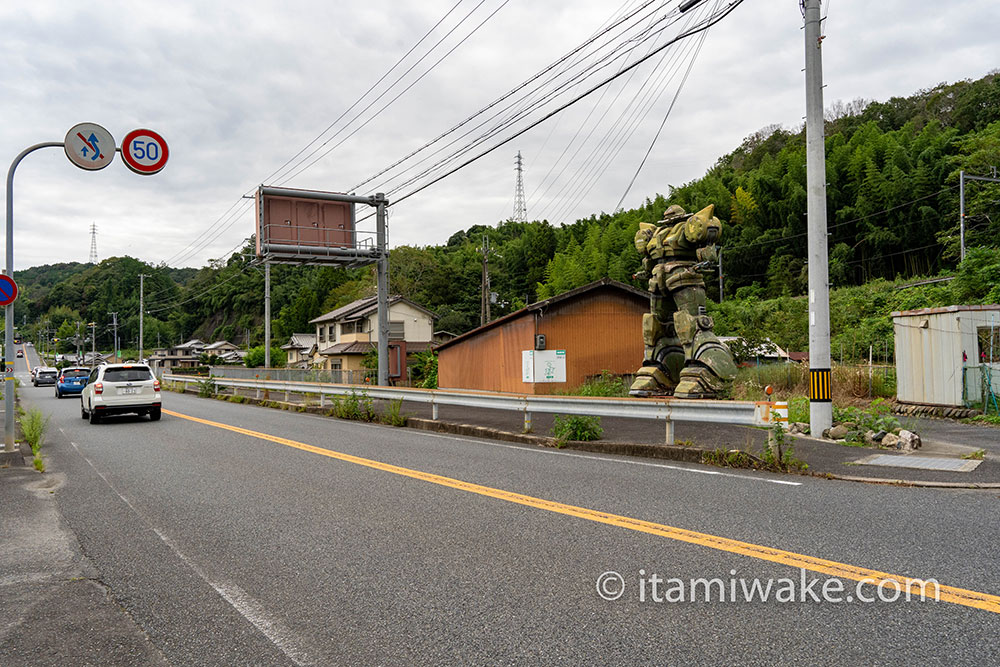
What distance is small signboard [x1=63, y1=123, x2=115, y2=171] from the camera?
9.99m

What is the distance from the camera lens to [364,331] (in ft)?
173

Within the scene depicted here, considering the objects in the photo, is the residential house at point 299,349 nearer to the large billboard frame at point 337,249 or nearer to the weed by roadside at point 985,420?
the large billboard frame at point 337,249

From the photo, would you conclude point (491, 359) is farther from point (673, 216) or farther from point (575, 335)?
point (673, 216)

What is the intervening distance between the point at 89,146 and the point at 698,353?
1345cm

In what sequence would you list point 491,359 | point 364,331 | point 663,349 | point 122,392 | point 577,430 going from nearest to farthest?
point 577,430 < point 122,392 < point 663,349 < point 491,359 < point 364,331

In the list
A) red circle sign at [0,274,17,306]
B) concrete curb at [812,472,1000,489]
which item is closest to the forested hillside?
concrete curb at [812,472,1000,489]

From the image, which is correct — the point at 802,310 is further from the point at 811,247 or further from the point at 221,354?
the point at 221,354

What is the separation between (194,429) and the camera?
14.8 metres

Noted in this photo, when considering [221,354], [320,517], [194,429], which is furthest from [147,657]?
[221,354]

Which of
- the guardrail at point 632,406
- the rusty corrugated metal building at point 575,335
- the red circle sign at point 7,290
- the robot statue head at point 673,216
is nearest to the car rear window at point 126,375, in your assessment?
the guardrail at point 632,406

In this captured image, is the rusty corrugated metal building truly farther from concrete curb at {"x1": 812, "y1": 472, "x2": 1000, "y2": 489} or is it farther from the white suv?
concrete curb at {"x1": 812, "y1": 472, "x2": 1000, "y2": 489}

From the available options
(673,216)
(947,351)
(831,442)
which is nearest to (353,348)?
(673,216)

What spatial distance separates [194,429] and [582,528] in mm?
12023

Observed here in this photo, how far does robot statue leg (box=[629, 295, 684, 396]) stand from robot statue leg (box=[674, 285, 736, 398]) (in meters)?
0.85
